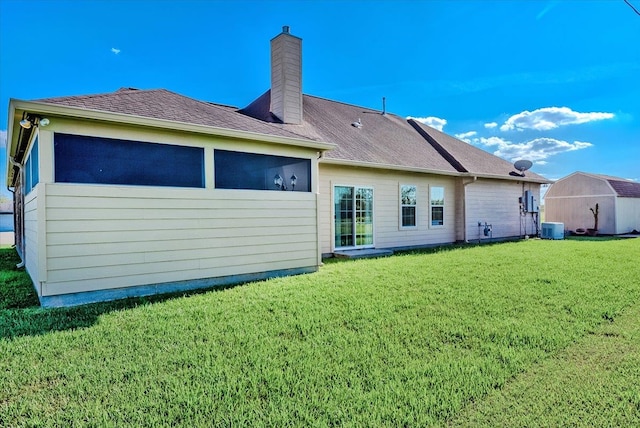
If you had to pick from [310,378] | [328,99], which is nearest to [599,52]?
[328,99]

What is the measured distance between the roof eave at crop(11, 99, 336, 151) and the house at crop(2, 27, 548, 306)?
0.02 metres

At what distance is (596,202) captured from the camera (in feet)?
60.0

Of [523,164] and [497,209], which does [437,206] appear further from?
[523,164]

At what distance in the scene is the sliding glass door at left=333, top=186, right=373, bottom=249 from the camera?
9336 mm

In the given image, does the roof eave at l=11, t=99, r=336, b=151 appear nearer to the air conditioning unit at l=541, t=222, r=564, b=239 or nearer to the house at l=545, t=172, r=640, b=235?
the air conditioning unit at l=541, t=222, r=564, b=239

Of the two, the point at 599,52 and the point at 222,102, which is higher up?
the point at 599,52

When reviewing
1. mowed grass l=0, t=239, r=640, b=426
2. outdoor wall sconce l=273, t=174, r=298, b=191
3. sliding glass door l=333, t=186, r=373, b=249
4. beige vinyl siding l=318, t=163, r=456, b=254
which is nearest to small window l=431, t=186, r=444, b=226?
beige vinyl siding l=318, t=163, r=456, b=254

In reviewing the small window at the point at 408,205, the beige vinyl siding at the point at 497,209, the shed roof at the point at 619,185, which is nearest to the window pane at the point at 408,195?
the small window at the point at 408,205

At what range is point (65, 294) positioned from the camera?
185 inches

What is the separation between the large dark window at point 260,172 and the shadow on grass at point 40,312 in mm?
1910

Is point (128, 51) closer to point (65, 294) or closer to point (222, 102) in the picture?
point (222, 102)

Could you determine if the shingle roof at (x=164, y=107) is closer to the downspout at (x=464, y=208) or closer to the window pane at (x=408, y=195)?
the window pane at (x=408, y=195)

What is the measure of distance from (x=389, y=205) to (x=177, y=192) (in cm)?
662

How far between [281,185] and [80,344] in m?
4.25
